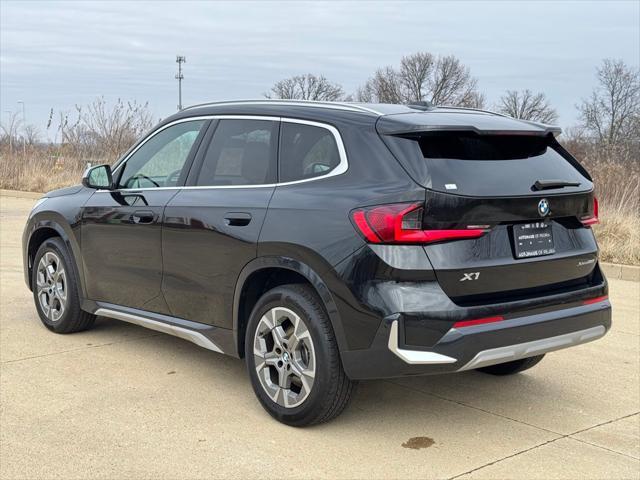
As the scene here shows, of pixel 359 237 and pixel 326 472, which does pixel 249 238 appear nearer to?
pixel 359 237

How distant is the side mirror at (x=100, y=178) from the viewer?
5770 mm

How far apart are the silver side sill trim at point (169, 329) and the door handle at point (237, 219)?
0.77m

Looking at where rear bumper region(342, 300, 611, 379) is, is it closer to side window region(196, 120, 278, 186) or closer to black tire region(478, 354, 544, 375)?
black tire region(478, 354, 544, 375)

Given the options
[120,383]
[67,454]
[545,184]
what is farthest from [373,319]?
[120,383]

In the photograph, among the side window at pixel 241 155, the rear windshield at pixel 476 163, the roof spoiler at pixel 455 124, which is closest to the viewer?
the rear windshield at pixel 476 163

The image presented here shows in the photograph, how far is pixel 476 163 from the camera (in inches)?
161

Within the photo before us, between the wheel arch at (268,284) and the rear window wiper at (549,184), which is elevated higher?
the rear window wiper at (549,184)

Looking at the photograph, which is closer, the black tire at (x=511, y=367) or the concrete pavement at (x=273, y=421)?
the concrete pavement at (x=273, y=421)

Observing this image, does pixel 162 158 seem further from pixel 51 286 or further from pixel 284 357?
pixel 284 357

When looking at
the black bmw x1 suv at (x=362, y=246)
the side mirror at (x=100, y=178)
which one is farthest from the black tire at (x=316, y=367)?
the side mirror at (x=100, y=178)

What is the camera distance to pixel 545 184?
4.21 m

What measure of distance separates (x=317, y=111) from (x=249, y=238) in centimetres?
82

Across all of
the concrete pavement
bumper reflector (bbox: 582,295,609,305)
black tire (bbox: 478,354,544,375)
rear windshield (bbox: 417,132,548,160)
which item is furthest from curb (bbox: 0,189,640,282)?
rear windshield (bbox: 417,132,548,160)

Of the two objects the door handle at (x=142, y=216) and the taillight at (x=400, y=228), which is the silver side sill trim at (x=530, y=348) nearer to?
the taillight at (x=400, y=228)
